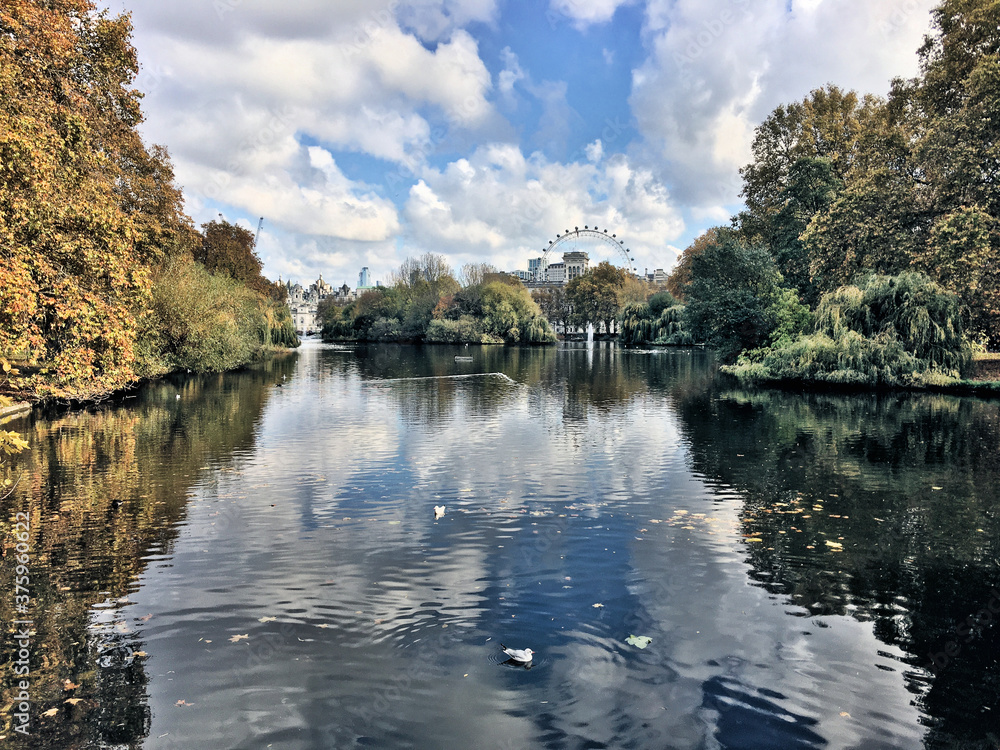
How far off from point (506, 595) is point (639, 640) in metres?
2.02

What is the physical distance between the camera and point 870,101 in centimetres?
4328

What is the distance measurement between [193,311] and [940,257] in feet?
140

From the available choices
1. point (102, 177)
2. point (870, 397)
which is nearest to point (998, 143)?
point (870, 397)

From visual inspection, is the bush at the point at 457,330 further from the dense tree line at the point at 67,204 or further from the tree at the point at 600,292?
the dense tree line at the point at 67,204

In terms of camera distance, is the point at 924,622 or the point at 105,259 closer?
the point at 924,622

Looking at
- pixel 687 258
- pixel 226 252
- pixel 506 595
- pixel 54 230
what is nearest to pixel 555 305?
pixel 687 258

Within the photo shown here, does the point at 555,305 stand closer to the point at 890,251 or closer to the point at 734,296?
the point at 734,296

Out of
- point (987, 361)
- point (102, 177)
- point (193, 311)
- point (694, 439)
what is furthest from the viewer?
point (193, 311)

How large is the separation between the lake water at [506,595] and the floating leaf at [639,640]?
0.20 ft

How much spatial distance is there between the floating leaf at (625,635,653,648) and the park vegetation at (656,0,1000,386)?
2868 centimetres

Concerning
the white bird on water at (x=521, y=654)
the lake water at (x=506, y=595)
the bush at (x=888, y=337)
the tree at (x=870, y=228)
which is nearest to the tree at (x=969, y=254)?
the bush at (x=888, y=337)

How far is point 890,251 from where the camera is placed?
33.7 metres

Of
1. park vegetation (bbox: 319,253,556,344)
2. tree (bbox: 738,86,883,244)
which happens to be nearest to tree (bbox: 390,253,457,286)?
park vegetation (bbox: 319,253,556,344)

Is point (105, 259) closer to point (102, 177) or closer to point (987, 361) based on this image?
point (102, 177)
